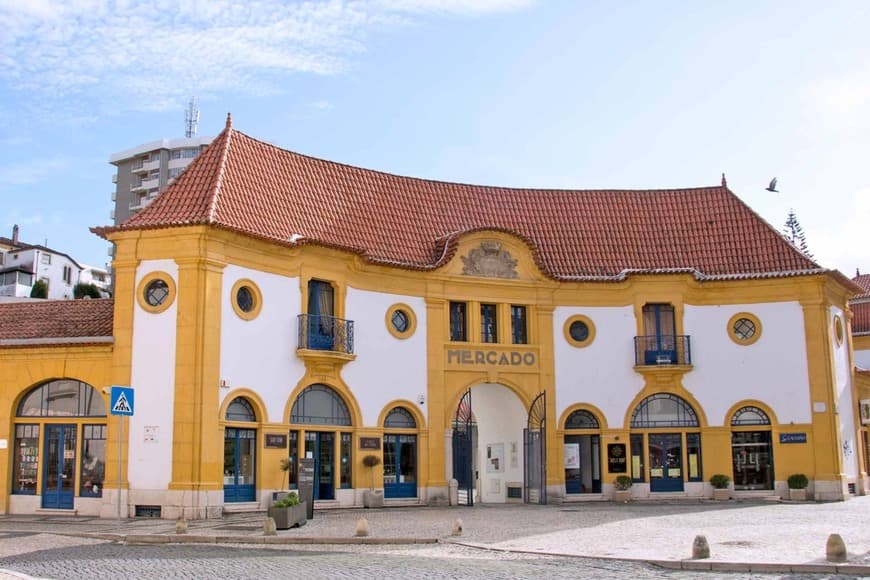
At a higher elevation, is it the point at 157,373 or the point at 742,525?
the point at 157,373

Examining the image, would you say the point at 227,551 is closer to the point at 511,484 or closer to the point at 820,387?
the point at 511,484

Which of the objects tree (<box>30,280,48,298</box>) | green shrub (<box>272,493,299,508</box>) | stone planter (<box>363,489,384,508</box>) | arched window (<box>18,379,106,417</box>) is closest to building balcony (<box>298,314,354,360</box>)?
stone planter (<box>363,489,384,508</box>)

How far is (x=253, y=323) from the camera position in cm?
2819

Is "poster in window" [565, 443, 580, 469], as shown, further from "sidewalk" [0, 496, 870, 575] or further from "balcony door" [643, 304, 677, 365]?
"sidewalk" [0, 496, 870, 575]

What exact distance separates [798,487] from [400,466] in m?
12.7

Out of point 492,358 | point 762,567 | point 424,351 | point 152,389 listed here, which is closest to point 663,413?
point 492,358

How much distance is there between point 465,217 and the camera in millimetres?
35875

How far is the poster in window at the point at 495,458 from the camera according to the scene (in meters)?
35.0

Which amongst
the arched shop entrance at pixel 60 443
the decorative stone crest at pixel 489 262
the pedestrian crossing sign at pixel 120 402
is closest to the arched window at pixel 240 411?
the arched shop entrance at pixel 60 443

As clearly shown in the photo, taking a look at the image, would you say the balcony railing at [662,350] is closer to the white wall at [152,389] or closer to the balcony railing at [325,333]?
the balcony railing at [325,333]

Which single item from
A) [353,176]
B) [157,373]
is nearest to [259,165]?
[353,176]

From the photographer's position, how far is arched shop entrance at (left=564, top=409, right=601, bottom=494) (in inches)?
1329

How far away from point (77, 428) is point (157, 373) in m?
3.13

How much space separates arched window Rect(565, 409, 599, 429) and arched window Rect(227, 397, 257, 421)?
1122cm
